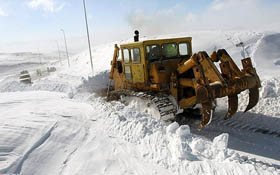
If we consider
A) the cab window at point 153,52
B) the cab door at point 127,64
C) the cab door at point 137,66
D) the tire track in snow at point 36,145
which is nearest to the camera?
the tire track in snow at point 36,145

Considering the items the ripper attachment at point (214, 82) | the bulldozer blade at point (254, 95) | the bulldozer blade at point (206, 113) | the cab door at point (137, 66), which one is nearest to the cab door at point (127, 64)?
the cab door at point (137, 66)

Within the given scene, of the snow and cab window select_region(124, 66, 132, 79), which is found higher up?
cab window select_region(124, 66, 132, 79)

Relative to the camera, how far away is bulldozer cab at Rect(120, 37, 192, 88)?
7.54 metres

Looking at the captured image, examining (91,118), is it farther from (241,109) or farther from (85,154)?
(241,109)

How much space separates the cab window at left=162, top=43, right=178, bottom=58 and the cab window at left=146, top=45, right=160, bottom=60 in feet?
0.69

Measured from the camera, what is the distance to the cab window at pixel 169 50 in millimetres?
7898

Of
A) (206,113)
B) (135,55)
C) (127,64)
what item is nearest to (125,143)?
(206,113)

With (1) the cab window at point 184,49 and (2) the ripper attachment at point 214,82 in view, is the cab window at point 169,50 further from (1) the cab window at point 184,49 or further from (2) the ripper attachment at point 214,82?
(2) the ripper attachment at point 214,82

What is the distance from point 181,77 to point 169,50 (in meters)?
1.14

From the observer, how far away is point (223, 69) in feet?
22.5

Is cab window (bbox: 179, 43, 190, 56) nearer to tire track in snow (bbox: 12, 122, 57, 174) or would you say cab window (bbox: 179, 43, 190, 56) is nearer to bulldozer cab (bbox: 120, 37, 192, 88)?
bulldozer cab (bbox: 120, 37, 192, 88)

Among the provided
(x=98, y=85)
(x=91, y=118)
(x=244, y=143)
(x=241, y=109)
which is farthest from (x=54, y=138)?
(x=98, y=85)

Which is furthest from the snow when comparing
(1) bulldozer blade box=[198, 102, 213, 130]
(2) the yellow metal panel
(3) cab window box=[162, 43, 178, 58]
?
(3) cab window box=[162, 43, 178, 58]

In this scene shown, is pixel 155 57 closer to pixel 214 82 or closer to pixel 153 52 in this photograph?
pixel 153 52
